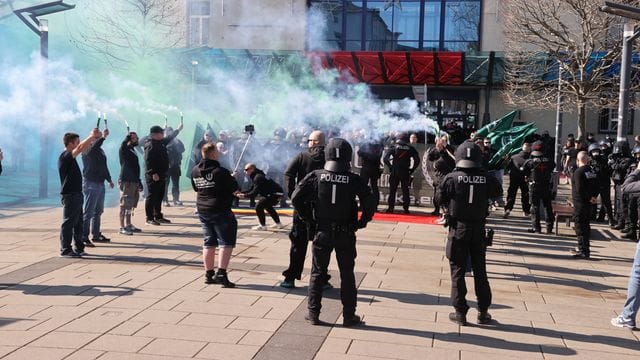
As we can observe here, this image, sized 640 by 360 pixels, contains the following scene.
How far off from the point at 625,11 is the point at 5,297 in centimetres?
980

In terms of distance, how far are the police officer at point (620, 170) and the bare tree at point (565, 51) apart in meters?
7.27

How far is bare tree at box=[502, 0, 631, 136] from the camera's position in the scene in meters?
21.3

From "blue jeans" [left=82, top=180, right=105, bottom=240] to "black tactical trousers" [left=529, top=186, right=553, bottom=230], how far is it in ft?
24.9

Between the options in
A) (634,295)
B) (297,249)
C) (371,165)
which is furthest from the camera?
(371,165)

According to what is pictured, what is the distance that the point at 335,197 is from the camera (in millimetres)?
5938

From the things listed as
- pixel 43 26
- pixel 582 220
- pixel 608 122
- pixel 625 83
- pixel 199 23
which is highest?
pixel 199 23

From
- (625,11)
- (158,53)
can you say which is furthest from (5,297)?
(158,53)

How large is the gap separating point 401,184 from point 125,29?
40.4 feet

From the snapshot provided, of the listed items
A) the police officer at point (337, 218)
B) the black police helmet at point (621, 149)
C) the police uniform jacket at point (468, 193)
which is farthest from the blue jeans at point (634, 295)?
the black police helmet at point (621, 149)

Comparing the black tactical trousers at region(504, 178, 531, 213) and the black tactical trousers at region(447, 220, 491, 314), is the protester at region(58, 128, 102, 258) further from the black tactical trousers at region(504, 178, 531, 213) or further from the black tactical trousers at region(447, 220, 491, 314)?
the black tactical trousers at region(504, 178, 531, 213)

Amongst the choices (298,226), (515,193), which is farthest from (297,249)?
(515,193)

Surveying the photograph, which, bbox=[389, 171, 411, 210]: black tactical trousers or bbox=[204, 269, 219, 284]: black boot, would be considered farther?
bbox=[389, 171, 411, 210]: black tactical trousers

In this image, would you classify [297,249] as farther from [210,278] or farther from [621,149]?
[621,149]

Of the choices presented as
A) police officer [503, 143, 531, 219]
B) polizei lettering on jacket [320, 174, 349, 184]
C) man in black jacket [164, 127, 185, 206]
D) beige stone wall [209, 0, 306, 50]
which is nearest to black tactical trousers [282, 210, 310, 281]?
polizei lettering on jacket [320, 174, 349, 184]
